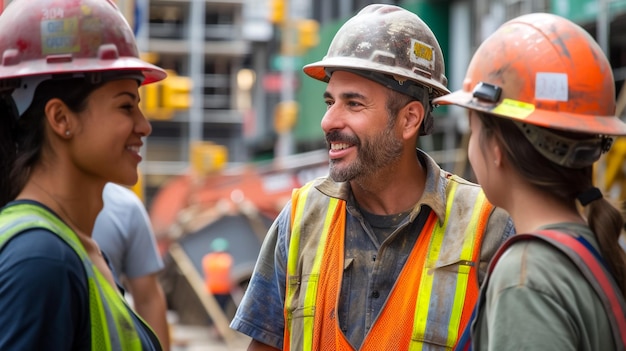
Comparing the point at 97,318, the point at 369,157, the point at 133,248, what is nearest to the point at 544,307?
the point at 97,318

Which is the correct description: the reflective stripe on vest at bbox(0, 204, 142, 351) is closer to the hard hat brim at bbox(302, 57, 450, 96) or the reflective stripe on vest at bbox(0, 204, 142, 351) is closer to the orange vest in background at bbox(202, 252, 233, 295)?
the hard hat brim at bbox(302, 57, 450, 96)

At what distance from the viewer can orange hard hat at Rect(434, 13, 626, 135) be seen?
293cm

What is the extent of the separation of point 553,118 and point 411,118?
1.22m

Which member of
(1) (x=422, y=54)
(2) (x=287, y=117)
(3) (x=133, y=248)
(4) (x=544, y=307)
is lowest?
(2) (x=287, y=117)

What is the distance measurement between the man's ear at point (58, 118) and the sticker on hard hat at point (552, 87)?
4.70 ft

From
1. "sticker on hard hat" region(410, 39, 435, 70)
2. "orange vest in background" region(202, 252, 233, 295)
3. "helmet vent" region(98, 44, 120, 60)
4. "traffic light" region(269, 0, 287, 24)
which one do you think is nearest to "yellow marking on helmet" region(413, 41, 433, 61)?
"sticker on hard hat" region(410, 39, 435, 70)

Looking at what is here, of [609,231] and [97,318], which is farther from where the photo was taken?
[97,318]

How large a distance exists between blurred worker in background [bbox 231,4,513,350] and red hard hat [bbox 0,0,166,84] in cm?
86

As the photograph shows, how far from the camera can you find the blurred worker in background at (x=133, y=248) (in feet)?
17.6

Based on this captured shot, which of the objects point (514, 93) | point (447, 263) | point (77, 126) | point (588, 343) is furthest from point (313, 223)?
point (588, 343)

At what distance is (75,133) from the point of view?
343 centimetres

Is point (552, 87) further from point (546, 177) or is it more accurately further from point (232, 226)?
point (232, 226)

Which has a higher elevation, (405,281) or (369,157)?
(369,157)

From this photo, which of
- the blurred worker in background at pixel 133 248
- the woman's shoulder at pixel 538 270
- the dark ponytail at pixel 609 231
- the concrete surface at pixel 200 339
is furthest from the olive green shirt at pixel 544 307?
the concrete surface at pixel 200 339
